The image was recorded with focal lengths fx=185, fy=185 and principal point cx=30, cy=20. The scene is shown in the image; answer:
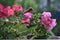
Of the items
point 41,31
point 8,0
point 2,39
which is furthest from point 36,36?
point 8,0

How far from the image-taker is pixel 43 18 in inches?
34.7

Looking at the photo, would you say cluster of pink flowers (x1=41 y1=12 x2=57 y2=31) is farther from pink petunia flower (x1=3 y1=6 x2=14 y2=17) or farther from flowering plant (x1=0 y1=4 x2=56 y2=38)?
pink petunia flower (x1=3 y1=6 x2=14 y2=17)

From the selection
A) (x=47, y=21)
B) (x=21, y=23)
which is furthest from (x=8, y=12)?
(x=47, y=21)

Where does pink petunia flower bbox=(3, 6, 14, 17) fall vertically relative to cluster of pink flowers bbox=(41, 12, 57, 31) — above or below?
above

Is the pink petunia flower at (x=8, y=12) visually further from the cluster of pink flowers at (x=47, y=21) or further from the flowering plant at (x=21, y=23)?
the cluster of pink flowers at (x=47, y=21)

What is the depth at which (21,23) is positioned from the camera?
0.90 meters

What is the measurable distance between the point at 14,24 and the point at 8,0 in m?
0.63

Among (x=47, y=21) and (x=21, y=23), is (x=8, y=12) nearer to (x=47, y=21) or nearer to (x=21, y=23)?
(x=21, y=23)

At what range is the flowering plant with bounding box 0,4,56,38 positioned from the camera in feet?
2.84

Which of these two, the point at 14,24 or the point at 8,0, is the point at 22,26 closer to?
the point at 14,24

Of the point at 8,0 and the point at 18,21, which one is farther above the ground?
the point at 8,0

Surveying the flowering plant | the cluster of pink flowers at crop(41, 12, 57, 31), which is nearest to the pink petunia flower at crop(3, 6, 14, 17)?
the flowering plant

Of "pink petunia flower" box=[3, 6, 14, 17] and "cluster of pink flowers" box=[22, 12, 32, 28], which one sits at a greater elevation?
"pink petunia flower" box=[3, 6, 14, 17]

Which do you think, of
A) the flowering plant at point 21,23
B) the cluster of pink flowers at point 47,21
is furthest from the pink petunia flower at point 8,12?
the cluster of pink flowers at point 47,21
